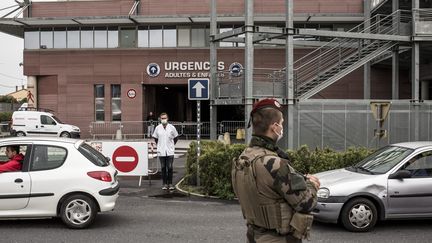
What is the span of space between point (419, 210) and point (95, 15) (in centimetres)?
2815

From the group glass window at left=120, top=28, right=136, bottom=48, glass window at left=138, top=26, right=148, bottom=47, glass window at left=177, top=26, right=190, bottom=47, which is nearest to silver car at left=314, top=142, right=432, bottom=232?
Result: glass window at left=177, top=26, right=190, bottom=47

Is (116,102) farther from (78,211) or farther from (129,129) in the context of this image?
(78,211)

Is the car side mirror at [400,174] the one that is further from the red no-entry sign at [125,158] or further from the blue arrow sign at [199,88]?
the red no-entry sign at [125,158]

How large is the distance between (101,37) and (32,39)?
4.58 m

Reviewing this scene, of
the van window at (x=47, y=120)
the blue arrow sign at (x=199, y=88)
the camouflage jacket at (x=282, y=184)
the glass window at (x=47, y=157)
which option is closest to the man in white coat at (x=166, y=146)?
the blue arrow sign at (x=199, y=88)

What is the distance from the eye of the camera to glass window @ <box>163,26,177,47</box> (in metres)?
31.7

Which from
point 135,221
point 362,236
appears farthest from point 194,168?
point 362,236

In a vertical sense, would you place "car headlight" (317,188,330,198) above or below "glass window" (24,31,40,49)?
below

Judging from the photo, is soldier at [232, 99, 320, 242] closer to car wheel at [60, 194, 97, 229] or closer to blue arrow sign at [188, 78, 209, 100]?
car wheel at [60, 194, 97, 229]

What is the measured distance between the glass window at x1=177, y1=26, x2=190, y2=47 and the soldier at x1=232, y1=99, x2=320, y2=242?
29126mm

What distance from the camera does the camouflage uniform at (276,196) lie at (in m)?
2.84

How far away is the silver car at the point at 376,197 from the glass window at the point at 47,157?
401 cm

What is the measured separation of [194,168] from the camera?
1223 cm

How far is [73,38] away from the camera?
1270 inches
